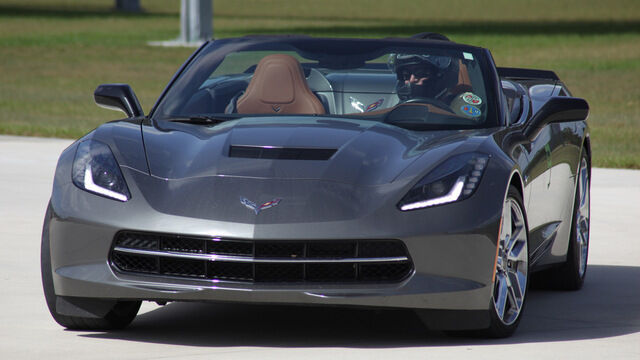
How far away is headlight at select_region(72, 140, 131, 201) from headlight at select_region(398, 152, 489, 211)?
3.58ft

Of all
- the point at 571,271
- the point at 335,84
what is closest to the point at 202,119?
the point at 335,84

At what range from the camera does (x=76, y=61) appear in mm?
33812

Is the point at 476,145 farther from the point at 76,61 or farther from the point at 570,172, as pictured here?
the point at 76,61

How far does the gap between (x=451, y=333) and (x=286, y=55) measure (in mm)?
1834

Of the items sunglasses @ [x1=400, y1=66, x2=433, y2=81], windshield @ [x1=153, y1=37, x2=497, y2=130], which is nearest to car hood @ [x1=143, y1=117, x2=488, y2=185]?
windshield @ [x1=153, y1=37, x2=497, y2=130]

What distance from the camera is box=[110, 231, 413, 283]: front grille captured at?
4938mm

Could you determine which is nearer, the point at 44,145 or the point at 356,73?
the point at 356,73

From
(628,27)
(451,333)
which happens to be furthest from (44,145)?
(628,27)

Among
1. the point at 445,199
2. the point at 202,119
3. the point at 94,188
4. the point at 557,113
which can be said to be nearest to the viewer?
the point at 445,199

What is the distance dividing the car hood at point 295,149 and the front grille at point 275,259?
10.5 inches

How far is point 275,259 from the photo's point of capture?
492 cm

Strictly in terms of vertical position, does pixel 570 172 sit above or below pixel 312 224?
below

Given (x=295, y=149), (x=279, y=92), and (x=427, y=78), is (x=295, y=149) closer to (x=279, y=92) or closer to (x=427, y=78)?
(x=279, y=92)

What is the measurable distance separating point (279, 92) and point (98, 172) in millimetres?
1460
